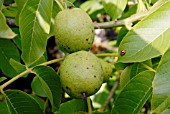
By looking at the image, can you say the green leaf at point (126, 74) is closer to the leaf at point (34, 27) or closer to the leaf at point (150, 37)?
the leaf at point (150, 37)

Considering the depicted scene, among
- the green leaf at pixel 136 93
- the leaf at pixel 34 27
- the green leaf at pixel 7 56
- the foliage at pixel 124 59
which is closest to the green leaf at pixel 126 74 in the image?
the foliage at pixel 124 59

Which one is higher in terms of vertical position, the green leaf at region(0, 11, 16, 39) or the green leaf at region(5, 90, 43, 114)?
the green leaf at region(0, 11, 16, 39)

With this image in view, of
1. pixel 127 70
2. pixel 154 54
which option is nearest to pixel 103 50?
pixel 127 70

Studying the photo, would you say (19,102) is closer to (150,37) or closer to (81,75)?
(81,75)

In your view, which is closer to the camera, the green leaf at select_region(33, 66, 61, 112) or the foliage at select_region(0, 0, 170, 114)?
the foliage at select_region(0, 0, 170, 114)

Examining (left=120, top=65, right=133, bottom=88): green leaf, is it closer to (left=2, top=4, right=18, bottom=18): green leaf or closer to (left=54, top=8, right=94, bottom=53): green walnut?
(left=54, top=8, right=94, bottom=53): green walnut

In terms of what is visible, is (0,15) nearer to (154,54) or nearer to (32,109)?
(32,109)

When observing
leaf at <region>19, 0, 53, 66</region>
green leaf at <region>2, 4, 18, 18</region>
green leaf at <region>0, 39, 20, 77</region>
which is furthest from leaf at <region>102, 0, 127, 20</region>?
green leaf at <region>0, 39, 20, 77</region>
